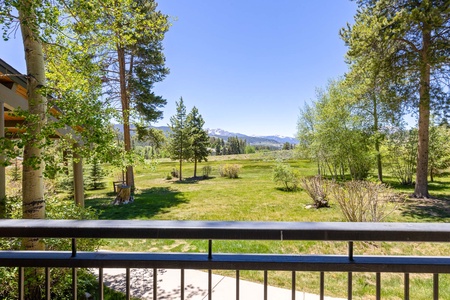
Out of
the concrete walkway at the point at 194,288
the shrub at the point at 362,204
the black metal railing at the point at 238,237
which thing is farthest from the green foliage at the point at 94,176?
the black metal railing at the point at 238,237

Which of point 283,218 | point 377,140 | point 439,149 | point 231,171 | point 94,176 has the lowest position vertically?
point 283,218

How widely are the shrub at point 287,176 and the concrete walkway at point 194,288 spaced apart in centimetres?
856

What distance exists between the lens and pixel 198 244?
15.8 ft

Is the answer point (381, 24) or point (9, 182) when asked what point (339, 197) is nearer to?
Result: point (381, 24)

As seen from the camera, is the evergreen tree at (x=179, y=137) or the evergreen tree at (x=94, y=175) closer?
the evergreen tree at (x=94, y=175)

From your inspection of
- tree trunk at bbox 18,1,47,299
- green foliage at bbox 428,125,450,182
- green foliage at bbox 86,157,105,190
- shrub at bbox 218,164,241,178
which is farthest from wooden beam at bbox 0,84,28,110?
green foliage at bbox 428,125,450,182

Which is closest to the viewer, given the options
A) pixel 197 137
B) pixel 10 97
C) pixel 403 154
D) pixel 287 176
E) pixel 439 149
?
pixel 10 97

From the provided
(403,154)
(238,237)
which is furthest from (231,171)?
(238,237)

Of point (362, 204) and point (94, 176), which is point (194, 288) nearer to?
point (362, 204)

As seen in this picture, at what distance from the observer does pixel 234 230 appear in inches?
37.1

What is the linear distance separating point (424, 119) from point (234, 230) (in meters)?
10.6

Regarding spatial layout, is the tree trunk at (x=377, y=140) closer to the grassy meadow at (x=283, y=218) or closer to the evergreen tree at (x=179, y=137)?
the grassy meadow at (x=283, y=218)

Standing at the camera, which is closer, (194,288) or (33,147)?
(33,147)

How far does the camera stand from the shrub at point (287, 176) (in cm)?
1138
